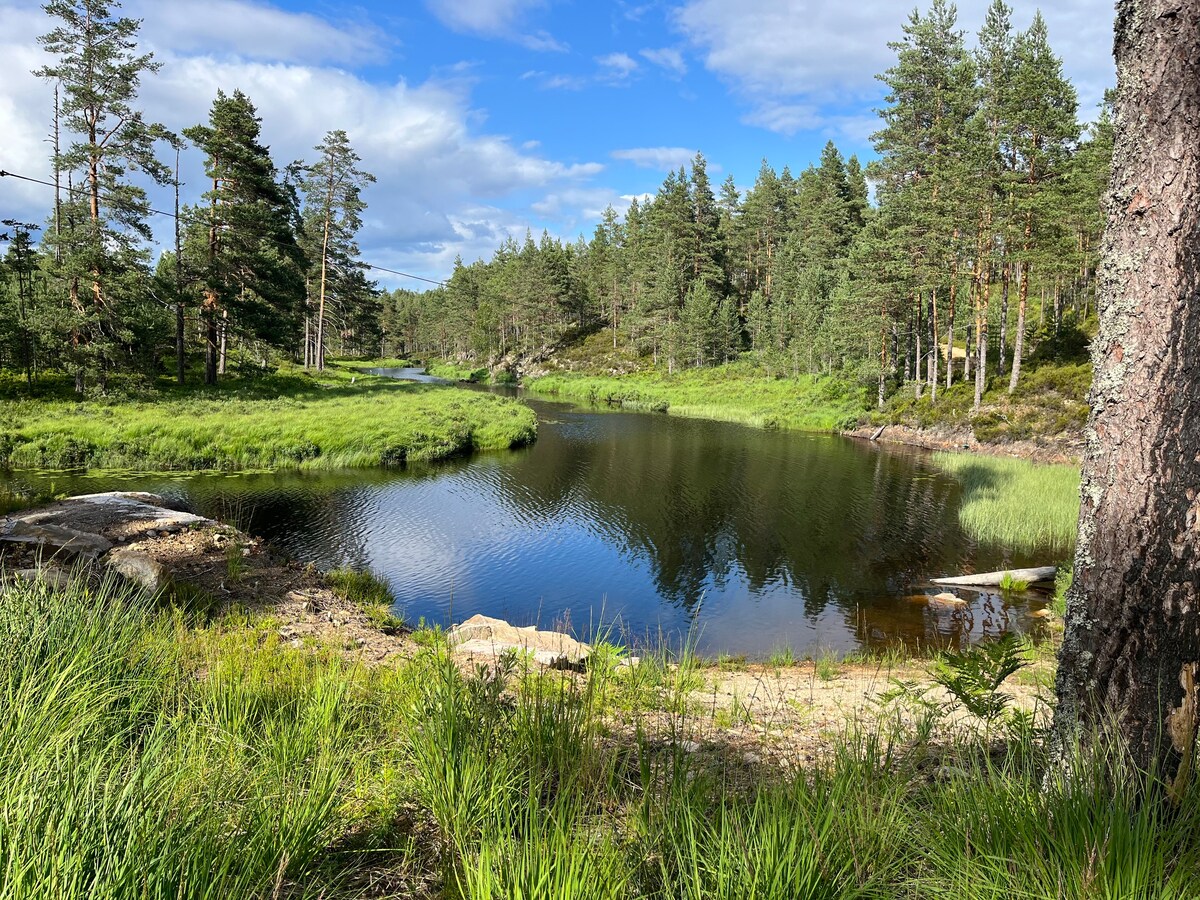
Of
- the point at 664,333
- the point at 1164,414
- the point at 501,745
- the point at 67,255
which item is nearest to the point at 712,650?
the point at 501,745

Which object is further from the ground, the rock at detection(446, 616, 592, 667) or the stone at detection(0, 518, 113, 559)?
the stone at detection(0, 518, 113, 559)

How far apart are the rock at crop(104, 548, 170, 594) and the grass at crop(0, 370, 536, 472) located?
12.0 metres

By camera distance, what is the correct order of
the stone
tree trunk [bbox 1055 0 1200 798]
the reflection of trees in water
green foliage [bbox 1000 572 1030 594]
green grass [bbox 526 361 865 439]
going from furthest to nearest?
green grass [bbox 526 361 865 439]
the reflection of trees in water
green foliage [bbox 1000 572 1030 594]
the stone
tree trunk [bbox 1055 0 1200 798]

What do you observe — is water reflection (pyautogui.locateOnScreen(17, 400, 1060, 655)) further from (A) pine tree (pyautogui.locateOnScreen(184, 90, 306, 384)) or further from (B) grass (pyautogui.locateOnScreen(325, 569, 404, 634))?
(A) pine tree (pyautogui.locateOnScreen(184, 90, 306, 384))

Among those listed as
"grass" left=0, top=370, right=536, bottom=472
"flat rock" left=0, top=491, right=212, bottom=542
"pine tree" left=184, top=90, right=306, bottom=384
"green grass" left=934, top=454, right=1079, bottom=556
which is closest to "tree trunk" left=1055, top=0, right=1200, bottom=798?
"flat rock" left=0, top=491, right=212, bottom=542

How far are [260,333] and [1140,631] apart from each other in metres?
38.6

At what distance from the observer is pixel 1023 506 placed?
17.4 metres

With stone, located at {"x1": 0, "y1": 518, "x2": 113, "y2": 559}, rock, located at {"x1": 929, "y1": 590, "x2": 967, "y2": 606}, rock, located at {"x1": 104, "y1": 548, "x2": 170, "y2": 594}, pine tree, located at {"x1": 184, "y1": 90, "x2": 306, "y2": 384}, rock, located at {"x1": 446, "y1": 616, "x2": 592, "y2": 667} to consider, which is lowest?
rock, located at {"x1": 929, "y1": 590, "x2": 967, "y2": 606}

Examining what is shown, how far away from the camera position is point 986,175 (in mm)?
29391

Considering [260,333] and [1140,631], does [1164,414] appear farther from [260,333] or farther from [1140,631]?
[260,333]

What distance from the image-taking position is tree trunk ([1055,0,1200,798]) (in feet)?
9.04

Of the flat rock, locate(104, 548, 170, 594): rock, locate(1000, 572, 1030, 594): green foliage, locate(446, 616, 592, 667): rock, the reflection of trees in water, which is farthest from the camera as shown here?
the reflection of trees in water

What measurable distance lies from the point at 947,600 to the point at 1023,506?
749cm

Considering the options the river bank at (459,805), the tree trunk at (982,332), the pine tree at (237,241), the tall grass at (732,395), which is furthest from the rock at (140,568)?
the tall grass at (732,395)
